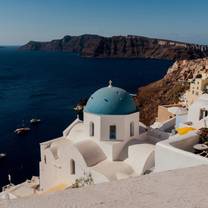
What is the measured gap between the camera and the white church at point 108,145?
1761cm

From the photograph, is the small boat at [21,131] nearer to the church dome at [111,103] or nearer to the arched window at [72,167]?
the arched window at [72,167]

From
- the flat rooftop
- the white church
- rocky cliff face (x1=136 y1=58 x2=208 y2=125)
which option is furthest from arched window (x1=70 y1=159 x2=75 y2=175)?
rocky cliff face (x1=136 y1=58 x2=208 y2=125)

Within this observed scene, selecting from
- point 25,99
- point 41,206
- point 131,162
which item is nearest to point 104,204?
point 41,206

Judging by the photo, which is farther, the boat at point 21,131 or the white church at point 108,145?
the boat at point 21,131

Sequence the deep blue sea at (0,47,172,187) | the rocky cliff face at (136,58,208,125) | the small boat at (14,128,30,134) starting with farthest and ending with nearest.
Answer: the rocky cliff face at (136,58,208,125) < the small boat at (14,128,30,134) < the deep blue sea at (0,47,172,187)

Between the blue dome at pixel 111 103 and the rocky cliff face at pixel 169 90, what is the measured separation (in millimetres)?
33004

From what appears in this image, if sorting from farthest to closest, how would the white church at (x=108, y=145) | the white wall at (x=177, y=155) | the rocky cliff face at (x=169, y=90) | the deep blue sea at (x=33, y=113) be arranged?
1. the rocky cliff face at (x=169, y=90)
2. the deep blue sea at (x=33, y=113)
3. the white church at (x=108, y=145)
4. the white wall at (x=177, y=155)

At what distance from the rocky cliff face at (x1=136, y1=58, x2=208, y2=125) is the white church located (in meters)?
32.9

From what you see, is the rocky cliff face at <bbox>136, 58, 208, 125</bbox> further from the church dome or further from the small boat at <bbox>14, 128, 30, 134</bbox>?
the church dome

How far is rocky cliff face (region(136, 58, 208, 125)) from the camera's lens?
6037 centimetres

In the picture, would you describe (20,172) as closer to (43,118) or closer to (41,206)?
(43,118)

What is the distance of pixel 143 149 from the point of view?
18.1 m

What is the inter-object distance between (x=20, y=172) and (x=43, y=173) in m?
13.9

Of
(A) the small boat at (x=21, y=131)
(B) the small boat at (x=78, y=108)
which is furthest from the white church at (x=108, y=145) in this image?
(B) the small boat at (x=78, y=108)
